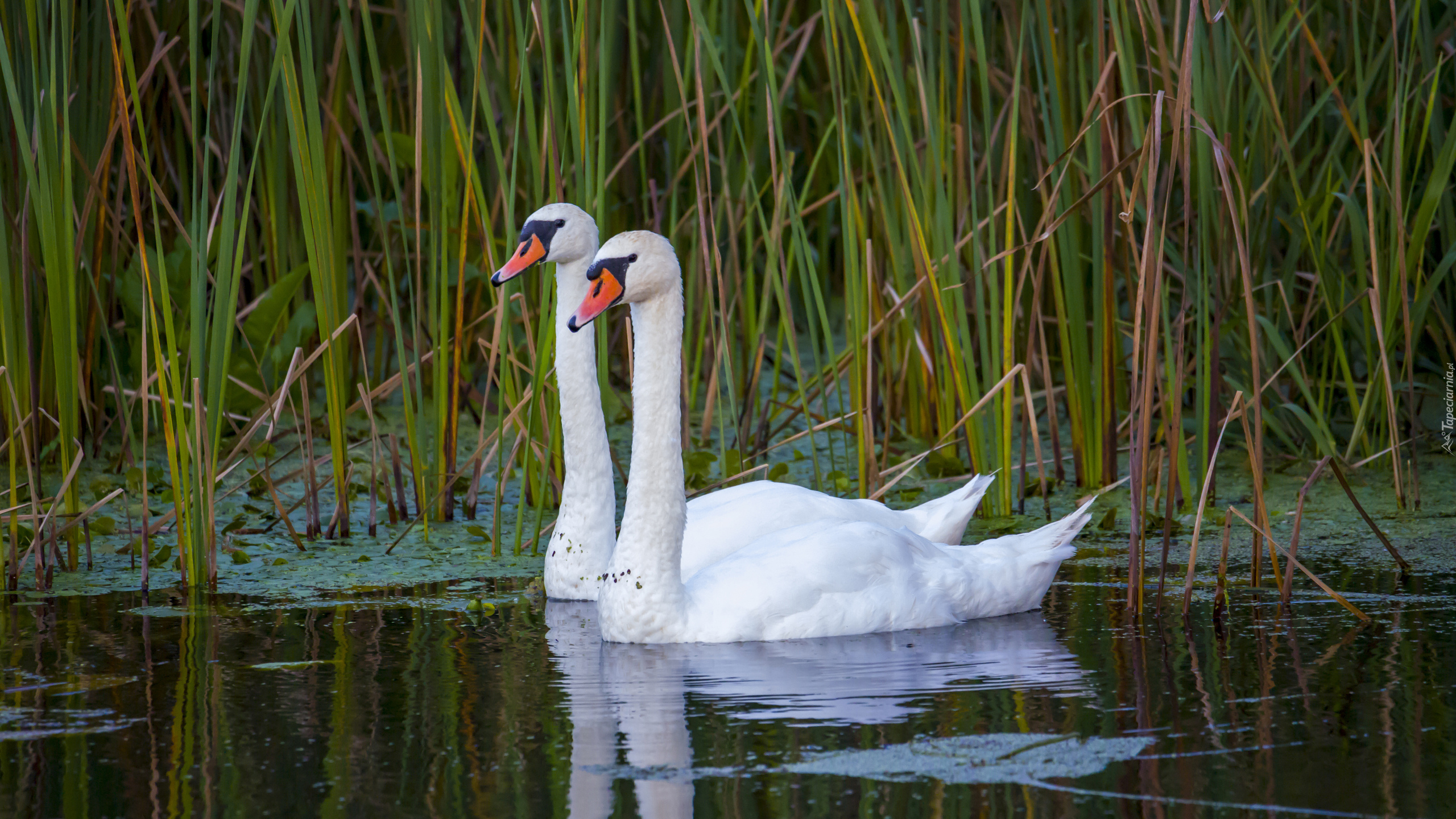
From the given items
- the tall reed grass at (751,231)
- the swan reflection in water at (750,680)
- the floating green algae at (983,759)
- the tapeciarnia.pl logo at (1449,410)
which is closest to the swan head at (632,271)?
the tall reed grass at (751,231)

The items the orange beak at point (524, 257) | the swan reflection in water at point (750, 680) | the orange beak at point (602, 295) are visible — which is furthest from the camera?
the orange beak at point (524, 257)

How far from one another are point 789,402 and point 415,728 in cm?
360

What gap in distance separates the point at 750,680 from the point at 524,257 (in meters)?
1.72

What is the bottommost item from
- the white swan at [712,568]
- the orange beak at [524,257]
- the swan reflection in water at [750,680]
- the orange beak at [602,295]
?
the swan reflection in water at [750,680]

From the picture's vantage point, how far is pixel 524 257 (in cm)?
536

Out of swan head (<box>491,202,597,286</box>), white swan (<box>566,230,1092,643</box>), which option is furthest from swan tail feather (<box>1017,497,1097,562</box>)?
swan head (<box>491,202,597,286</box>)

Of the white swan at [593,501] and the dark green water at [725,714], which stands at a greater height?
the white swan at [593,501]

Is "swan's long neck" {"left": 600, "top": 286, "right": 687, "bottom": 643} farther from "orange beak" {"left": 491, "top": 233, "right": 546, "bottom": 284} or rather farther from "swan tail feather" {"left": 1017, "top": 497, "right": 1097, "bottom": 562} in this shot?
"swan tail feather" {"left": 1017, "top": 497, "right": 1097, "bottom": 562}

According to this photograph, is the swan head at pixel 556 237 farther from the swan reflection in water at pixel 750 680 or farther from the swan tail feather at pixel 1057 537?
the swan tail feather at pixel 1057 537

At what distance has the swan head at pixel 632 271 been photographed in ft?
15.5

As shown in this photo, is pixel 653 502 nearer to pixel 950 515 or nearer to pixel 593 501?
pixel 593 501

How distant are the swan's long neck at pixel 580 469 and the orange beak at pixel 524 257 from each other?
0.15 m

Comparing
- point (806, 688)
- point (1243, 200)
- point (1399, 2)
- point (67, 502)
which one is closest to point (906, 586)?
point (806, 688)

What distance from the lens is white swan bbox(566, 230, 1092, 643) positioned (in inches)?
186
